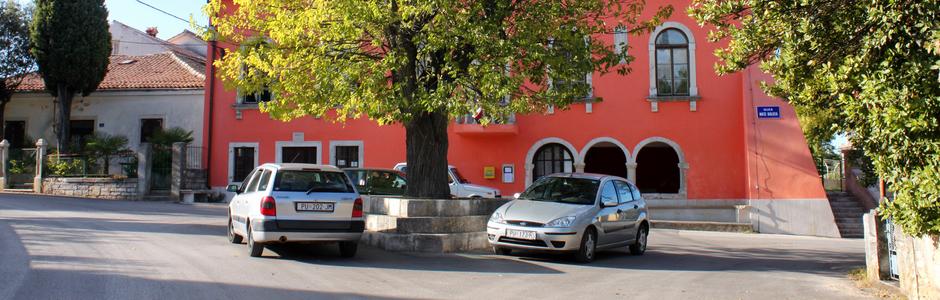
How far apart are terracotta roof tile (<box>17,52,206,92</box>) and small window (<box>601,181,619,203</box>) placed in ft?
66.2

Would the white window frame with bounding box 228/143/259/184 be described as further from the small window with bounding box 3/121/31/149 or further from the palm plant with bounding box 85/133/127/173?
the small window with bounding box 3/121/31/149

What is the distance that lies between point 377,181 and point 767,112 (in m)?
12.1

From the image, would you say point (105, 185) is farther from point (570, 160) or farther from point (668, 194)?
point (668, 194)

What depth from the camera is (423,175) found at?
1251 cm

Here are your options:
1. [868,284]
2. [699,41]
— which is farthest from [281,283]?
[699,41]

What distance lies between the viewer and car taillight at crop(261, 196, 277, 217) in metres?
9.12

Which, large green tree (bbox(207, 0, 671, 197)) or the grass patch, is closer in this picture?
the grass patch

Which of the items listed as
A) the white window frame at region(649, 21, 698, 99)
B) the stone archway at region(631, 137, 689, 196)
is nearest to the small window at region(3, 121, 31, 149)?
the stone archway at region(631, 137, 689, 196)

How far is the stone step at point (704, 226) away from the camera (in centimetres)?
1869

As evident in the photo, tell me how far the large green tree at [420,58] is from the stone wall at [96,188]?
1205 cm

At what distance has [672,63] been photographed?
2158 centimetres

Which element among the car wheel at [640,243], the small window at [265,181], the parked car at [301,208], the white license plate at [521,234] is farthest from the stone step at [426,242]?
the car wheel at [640,243]

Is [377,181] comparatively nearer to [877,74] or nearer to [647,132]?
[647,132]

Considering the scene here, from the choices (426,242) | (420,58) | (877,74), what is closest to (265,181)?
(426,242)
